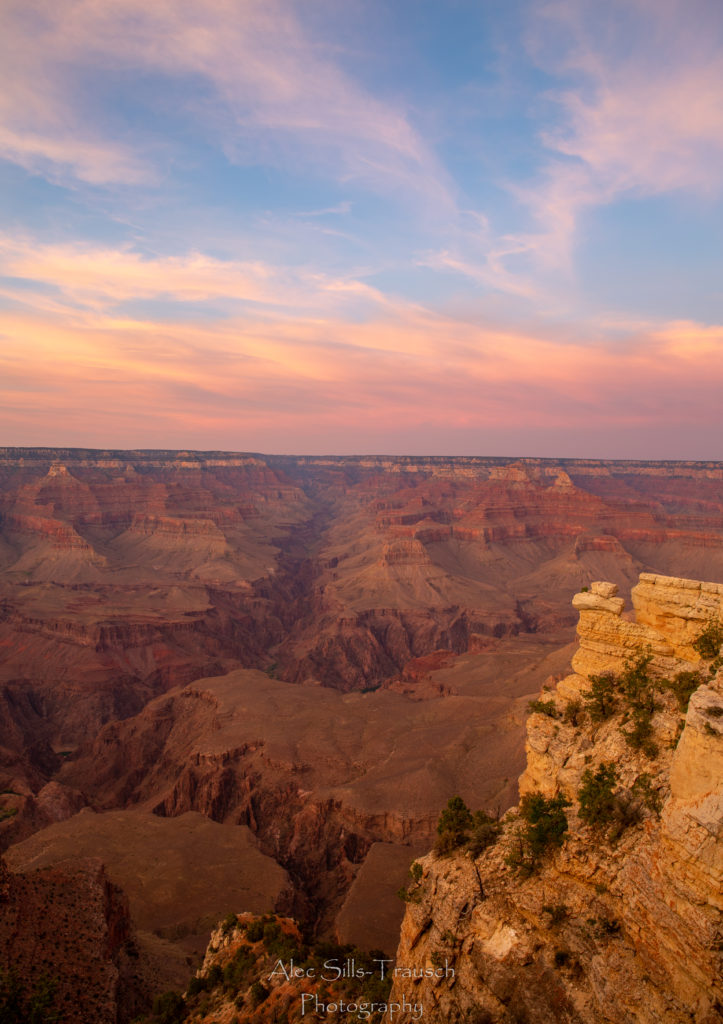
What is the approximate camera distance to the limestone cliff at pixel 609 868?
417 inches

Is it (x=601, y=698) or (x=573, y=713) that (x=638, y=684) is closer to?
(x=601, y=698)

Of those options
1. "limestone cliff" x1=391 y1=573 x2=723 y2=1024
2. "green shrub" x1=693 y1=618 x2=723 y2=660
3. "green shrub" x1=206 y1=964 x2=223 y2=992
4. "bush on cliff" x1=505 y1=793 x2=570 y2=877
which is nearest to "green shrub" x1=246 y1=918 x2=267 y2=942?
"green shrub" x1=206 y1=964 x2=223 y2=992

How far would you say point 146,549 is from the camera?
536 feet

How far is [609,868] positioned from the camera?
12656mm

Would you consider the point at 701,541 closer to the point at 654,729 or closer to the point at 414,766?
the point at 414,766

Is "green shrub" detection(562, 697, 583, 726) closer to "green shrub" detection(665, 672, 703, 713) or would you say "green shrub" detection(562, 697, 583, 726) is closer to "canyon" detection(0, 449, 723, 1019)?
"canyon" detection(0, 449, 723, 1019)

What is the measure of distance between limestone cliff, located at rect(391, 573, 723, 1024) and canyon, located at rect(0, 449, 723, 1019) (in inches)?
62.8

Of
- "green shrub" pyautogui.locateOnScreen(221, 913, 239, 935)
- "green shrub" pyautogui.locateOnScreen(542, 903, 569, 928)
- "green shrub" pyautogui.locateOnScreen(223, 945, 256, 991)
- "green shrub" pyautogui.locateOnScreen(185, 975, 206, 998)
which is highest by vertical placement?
"green shrub" pyautogui.locateOnScreen(542, 903, 569, 928)

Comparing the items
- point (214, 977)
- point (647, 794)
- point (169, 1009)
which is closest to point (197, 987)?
point (214, 977)

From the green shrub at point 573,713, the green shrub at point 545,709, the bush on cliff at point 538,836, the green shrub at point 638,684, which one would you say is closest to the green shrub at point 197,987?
the bush on cliff at point 538,836

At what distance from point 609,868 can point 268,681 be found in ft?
219

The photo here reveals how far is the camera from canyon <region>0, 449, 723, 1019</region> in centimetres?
3988

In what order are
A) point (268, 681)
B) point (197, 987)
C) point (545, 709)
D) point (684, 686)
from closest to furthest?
point (684, 686), point (545, 709), point (197, 987), point (268, 681)

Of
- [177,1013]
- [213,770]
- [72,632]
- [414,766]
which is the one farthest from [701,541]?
[177,1013]
